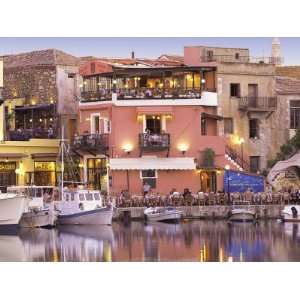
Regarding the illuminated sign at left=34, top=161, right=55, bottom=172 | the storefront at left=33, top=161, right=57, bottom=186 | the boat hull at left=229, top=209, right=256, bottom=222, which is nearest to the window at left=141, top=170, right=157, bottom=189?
the storefront at left=33, top=161, right=57, bottom=186

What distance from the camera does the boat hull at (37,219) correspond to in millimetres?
52938

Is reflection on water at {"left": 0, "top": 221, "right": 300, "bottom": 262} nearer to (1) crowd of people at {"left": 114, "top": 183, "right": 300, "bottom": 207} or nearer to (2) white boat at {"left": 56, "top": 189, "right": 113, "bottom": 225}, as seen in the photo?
(2) white boat at {"left": 56, "top": 189, "right": 113, "bottom": 225}

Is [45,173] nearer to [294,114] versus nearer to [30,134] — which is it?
[30,134]

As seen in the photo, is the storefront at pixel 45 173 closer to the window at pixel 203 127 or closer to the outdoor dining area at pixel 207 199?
the outdoor dining area at pixel 207 199

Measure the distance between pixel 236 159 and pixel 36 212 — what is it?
42.3 ft

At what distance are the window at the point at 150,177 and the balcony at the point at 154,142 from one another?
100cm

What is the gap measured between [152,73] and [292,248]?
22.0 m

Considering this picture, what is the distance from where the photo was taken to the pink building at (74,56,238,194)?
60469mm

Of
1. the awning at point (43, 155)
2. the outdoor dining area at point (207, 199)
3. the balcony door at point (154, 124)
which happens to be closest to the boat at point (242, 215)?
the outdoor dining area at point (207, 199)

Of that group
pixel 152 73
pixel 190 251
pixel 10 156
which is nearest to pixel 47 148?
pixel 10 156

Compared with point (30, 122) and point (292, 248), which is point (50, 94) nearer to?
point (30, 122)

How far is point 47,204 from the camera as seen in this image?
54.1 metres

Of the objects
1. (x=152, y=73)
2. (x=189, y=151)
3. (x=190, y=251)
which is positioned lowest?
(x=190, y=251)

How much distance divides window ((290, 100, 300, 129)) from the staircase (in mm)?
3531
